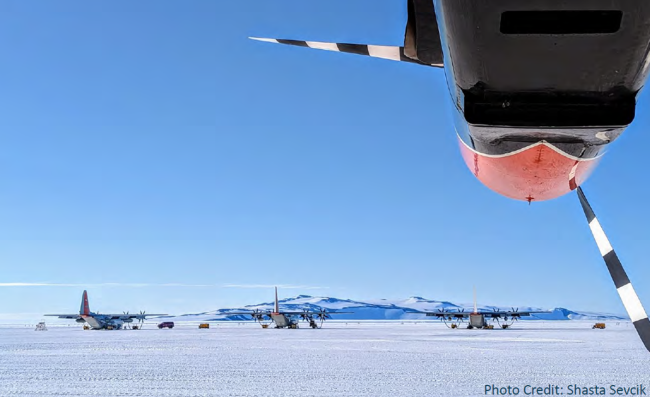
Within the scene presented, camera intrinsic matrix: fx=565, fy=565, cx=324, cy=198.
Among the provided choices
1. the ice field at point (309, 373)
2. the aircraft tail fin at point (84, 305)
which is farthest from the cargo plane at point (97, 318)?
the ice field at point (309, 373)

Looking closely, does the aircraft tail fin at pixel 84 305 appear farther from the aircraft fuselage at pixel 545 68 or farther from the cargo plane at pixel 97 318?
the aircraft fuselage at pixel 545 68

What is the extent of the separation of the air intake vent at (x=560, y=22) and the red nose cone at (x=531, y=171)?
1379 mm

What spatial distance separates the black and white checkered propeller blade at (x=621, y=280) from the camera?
488 cm

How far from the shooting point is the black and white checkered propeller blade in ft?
16.0

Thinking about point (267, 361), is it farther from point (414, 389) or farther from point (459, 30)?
point (459, 30)

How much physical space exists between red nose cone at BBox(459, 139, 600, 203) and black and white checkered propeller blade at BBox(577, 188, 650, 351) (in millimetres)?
478

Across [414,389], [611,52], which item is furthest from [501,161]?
[414,389]

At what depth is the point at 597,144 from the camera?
384 centimetres

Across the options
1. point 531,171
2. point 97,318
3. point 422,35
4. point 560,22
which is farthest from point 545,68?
point 97,318

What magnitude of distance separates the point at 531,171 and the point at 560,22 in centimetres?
215

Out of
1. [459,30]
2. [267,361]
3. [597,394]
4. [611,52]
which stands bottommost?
[597,394]

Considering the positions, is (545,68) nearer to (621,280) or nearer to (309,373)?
(621,280)

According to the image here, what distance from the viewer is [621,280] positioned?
530cm

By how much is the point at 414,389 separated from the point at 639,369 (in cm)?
1392
